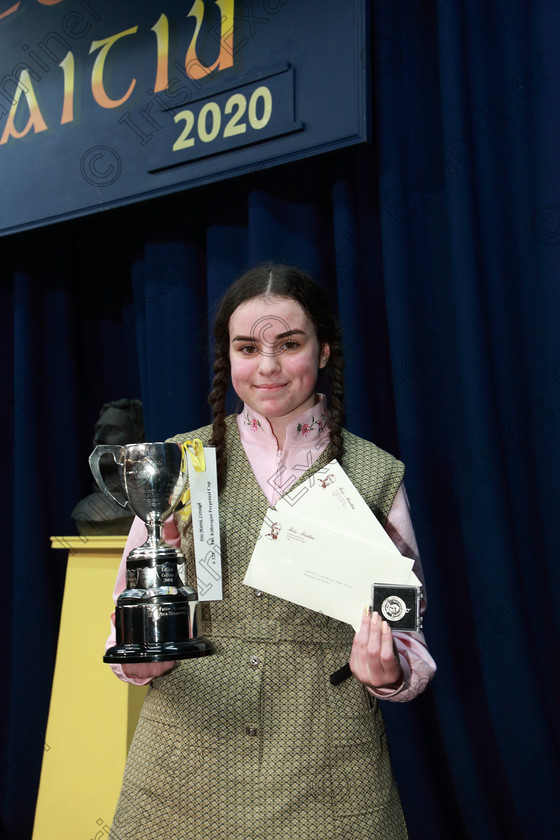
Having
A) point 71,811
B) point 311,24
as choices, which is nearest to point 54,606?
point 71,811

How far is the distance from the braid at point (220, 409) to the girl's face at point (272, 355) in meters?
0.06

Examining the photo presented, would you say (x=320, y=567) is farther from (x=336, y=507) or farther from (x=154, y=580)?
(x=154, y=580)

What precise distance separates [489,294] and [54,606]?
65.5 inches

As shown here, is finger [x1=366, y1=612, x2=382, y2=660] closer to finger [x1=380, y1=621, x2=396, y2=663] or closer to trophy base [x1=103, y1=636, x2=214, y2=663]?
finger [x1=380, y1=621, x2=396, y2=663]

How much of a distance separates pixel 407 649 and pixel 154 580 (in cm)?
33

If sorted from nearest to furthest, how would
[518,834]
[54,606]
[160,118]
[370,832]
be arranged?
[370,832]
[518,834]
[160,118]
[54,606]

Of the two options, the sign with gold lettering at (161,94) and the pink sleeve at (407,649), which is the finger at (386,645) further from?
the sign with gold lettering at (161,94)

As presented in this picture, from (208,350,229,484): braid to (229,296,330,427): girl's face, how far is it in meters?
0.06

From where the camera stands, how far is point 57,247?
255 centimetres

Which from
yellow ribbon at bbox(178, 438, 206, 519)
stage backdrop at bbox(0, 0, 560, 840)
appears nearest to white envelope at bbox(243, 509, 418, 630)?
yellow ribbon at bbox(178, 438, 206, 519)

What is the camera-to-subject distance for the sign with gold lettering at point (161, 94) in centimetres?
181

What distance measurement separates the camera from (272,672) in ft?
3.23

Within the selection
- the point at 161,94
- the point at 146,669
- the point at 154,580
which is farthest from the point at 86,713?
the point at 161,94

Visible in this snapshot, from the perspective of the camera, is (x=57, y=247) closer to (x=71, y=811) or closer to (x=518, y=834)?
(x=71, y=811)
